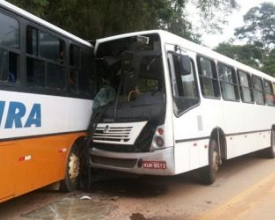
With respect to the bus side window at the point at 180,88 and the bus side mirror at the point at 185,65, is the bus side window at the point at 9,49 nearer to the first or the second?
the bus side window at the point at 180,88

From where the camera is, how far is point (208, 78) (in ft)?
32.4

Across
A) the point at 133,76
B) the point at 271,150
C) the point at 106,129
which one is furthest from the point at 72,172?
the point at 271,150

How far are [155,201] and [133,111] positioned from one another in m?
1.59

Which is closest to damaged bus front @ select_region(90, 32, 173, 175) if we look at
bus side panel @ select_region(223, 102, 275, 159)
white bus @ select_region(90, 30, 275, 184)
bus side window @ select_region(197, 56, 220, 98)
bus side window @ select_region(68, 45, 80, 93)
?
white bus @ select_region(90, 30, 275, 184)

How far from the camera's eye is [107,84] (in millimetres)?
8961

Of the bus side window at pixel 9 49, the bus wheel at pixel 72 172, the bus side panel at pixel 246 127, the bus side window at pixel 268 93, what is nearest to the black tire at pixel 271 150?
the bus side panel at pixel 246 127

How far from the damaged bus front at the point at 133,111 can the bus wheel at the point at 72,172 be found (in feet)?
0.89

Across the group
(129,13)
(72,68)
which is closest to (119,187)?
(72,68)

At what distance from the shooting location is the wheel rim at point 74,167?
8.17 metres

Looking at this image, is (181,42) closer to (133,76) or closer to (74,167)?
(133,76)

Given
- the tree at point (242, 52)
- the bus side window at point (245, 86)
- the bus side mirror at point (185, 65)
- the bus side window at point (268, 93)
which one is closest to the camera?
the bus side mirror at point (185, 65)

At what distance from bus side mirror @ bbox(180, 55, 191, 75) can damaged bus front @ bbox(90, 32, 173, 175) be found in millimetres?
509

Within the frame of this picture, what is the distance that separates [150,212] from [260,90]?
27.4ft

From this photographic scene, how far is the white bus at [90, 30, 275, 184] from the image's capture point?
25.4 ft
